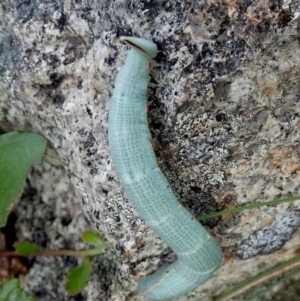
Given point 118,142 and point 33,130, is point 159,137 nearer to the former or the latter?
point 118,142

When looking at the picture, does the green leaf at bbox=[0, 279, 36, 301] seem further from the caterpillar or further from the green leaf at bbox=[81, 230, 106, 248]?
the caterpillar

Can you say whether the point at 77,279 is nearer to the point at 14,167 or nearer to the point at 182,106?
the point at 14,167

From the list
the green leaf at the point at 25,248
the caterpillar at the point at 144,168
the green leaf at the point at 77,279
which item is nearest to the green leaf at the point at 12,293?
the green leaf at the point at 77,279

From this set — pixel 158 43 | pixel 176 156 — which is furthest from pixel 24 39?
pixel 176 156

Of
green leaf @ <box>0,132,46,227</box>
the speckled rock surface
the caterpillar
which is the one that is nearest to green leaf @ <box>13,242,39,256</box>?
green leaf @ <box>0,132,46,227</box>

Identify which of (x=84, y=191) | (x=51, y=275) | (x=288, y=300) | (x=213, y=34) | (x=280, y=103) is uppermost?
(x=213, y=34)

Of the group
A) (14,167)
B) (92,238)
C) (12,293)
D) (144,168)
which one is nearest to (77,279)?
(92,238)
